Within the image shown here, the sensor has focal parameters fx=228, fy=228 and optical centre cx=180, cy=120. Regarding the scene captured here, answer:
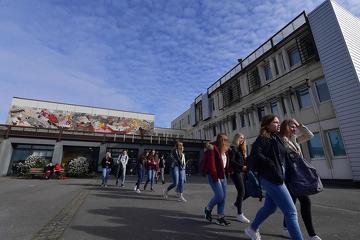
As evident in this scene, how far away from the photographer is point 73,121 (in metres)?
36.3

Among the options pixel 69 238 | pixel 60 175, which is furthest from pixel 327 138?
pixel 60 175

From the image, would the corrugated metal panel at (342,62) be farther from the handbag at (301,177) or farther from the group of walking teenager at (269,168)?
the handbag at (301,177)

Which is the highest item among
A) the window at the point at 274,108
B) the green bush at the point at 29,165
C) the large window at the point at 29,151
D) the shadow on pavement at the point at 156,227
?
the window at the point at 274,108

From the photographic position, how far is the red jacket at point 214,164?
4590mm

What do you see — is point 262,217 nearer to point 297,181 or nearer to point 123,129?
point 297,181

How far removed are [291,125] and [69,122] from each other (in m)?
37.8

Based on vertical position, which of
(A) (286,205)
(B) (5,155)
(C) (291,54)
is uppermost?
(C) (291,54)

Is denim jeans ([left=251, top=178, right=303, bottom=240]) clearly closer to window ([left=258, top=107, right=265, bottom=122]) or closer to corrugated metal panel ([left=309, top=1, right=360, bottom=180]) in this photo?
corrugated metal panel ([left=309, top=1, right=360, bottom=180])

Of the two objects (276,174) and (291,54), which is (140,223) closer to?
(276,174)

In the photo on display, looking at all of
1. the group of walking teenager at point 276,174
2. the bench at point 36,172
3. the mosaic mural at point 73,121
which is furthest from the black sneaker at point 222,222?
the mosaic mural at point 73,121

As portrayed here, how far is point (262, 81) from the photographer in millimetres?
21594

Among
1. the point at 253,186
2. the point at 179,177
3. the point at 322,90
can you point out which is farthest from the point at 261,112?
the point at 253,186

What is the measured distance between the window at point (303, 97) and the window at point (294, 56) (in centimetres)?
243

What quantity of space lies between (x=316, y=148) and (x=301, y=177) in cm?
1460
